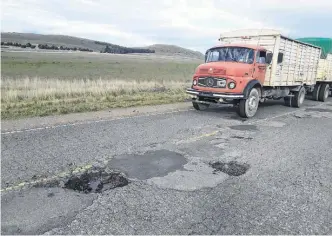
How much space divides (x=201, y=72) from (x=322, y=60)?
368 inches

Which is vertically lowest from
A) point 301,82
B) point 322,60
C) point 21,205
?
point 21,205

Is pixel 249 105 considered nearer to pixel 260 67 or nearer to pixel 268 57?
pixel 260 67

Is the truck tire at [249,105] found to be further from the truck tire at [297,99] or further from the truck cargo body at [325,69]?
the truck cargo body at [325,69]

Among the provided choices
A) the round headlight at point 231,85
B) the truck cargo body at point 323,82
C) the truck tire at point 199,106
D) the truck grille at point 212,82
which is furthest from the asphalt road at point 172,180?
the truck cargo body at point 323,82

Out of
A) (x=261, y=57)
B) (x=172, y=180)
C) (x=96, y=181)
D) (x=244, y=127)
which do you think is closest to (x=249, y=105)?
(x=244, y=127)

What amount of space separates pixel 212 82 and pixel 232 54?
1.40 metres

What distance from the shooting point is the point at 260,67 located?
10.9m

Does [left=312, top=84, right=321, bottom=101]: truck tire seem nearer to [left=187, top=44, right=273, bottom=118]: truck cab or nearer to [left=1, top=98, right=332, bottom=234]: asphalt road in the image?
[left=187, top=44, right=273, bottom=118]: truck cab

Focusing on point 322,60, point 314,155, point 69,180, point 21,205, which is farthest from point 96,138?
point 322,60

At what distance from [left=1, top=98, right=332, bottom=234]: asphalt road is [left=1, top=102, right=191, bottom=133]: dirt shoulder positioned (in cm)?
52

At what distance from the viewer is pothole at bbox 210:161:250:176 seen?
16.8 feet

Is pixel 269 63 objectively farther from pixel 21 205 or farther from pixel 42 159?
pixel 21 205

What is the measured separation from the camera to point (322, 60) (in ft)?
54.2

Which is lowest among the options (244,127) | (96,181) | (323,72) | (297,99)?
(96,181)
